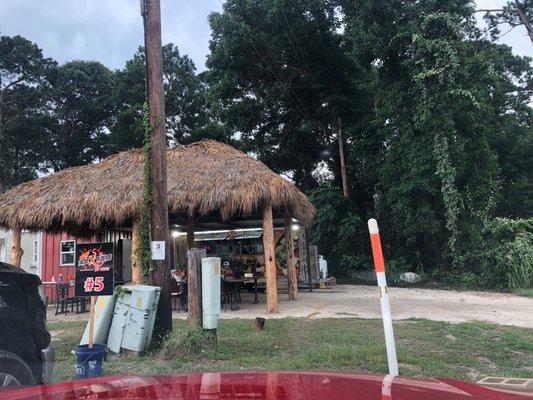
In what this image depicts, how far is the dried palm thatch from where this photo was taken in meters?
11.8

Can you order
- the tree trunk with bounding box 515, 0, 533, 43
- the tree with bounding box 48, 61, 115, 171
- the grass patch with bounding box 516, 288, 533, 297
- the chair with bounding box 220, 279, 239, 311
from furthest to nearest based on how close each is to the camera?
the tree with bounding box 48, 61, 115, 171 < the tree trunk with bounding box 515, 0, 533, 43 < the grass patch with bounding box 516, 288, 533, 297 < the chair with bounding box 220, 279, 239, 311

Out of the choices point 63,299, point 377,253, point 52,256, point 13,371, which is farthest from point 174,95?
point 13,371

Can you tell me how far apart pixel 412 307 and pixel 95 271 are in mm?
8499

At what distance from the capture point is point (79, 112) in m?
33.0

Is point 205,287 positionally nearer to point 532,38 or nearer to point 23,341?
point 23,341

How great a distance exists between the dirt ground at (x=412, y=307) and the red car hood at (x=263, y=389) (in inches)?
331

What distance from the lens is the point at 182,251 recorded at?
72.6ft

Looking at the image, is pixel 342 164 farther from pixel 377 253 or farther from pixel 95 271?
pixel 377 253

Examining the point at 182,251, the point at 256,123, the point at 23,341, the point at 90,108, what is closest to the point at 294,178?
the point at 256,123

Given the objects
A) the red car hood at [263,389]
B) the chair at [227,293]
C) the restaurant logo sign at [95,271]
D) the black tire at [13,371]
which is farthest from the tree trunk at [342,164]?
Answer: the red car hood at [263,389]

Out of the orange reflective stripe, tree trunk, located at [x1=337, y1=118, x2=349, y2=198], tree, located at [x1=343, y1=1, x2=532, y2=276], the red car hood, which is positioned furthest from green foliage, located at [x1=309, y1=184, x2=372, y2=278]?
the red car hood

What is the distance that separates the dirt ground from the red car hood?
8419 millimetres

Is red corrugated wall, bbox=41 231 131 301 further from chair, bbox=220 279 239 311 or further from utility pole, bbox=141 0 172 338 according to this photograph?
utility pole, bbox=141 0 172 338

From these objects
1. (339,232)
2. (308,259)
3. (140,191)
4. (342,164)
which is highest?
(342,164)
